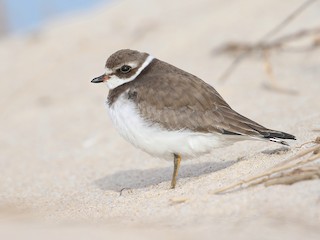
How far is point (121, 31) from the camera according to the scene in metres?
11.1

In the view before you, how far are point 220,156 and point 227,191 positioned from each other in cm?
150

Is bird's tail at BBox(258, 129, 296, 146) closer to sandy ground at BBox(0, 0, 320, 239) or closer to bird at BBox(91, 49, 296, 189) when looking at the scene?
bird at BBox(91, 49, 296, 189)

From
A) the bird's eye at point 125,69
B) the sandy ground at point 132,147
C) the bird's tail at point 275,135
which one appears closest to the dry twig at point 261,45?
the sandy ground at point 132,147

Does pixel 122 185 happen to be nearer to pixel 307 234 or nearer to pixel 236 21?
pixel 307 234

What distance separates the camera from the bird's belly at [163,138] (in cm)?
468

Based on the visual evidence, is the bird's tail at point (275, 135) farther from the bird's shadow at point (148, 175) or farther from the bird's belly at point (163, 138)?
the bird's shadow at point (148, 175)

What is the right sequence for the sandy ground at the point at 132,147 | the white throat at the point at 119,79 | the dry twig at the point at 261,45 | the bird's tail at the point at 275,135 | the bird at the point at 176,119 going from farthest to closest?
the dry twig at the point at 261,45, the white throat at the point at 119,79, the bird at the point at 176,119, the bird's tail at the point at 275,135, the sandy ground at the point at 132,147

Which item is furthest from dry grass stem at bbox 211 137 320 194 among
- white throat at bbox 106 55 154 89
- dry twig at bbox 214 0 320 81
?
dry twig at bbox 214 0 320 81

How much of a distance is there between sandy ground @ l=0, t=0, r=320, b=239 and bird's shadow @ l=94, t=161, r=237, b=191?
0.02 meters

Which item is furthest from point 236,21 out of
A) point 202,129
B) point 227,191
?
point 227,191

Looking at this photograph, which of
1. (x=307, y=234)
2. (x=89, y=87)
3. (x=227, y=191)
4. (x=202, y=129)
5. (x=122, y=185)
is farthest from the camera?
(x=89, y=87)

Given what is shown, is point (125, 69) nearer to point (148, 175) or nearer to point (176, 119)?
point (176, 119)

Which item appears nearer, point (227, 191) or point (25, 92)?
point (227, 191)

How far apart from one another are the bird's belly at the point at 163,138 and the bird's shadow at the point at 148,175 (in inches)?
17.8
